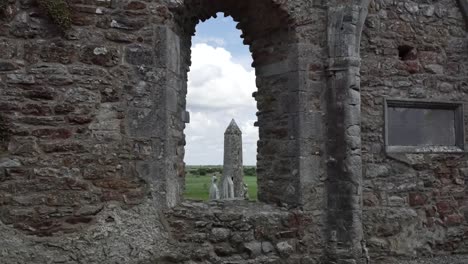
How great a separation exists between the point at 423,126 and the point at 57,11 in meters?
4.48

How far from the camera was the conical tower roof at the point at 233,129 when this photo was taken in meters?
13.2

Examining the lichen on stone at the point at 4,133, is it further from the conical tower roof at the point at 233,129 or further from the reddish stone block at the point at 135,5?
the conical tower roof at the point at 233,129

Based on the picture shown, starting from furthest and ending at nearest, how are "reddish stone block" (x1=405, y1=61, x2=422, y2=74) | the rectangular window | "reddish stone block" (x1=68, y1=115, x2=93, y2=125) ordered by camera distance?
"reddish stone block" (x1=405, y1=61, x2=422, y2=74), the rectangular window, "reddish stone block" (x1=68, y1=115, x2=93, y2=125)

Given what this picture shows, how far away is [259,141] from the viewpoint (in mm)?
5996

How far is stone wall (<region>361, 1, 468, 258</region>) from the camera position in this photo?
5.82 m

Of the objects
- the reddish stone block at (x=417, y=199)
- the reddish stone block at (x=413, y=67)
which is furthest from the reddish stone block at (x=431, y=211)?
the reddish stone block at (x=413, y=67)

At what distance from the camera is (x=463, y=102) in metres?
6.39

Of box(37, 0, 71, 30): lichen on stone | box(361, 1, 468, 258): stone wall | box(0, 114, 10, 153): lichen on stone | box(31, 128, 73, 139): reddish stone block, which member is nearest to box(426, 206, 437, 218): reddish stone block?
box(361, 1, 468, 258): stone wall

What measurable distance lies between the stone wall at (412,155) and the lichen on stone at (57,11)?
337 centimetres

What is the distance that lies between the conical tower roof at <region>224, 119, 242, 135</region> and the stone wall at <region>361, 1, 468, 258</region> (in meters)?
7.42

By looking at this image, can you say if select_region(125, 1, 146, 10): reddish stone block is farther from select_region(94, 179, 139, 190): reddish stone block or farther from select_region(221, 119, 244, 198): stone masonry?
select_region(221, 119, 244, 198): stone masonry

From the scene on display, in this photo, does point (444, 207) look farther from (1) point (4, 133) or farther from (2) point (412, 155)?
(1) point (4, 133)

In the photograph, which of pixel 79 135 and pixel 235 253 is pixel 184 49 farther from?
pixel 235 253

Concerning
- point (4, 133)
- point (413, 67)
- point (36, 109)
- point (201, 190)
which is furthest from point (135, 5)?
point (201, 190)
